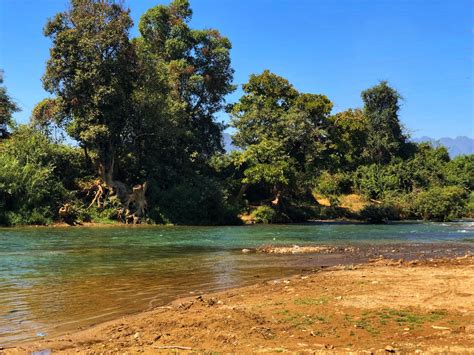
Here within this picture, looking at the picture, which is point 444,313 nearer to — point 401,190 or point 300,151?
point 300,151

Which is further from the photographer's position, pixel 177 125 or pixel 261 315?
pixel 177 125

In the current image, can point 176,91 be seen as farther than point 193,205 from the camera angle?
Yes

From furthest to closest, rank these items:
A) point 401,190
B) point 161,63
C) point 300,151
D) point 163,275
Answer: point 401,190, point 300,151, point 161,63, point 163,275

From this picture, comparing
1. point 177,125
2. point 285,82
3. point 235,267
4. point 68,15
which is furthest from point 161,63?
point 235,267

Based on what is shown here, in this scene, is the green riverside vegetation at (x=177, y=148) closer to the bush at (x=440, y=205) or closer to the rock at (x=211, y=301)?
the bush at (x=440, y=205)

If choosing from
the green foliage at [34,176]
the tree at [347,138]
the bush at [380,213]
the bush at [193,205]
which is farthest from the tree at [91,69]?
the tree at [347,138]

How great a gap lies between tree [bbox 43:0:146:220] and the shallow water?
41.8 ft

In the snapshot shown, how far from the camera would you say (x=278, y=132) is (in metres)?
43.4

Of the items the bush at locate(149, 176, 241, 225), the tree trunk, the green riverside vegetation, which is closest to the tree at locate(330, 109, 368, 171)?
the green riverside vegetation

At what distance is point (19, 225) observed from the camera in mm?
31453

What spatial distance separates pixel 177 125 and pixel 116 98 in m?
6.36

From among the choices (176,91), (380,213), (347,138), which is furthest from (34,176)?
(347,138)

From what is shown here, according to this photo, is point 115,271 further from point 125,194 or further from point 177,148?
point 177,148

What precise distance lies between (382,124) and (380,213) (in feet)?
66.1
